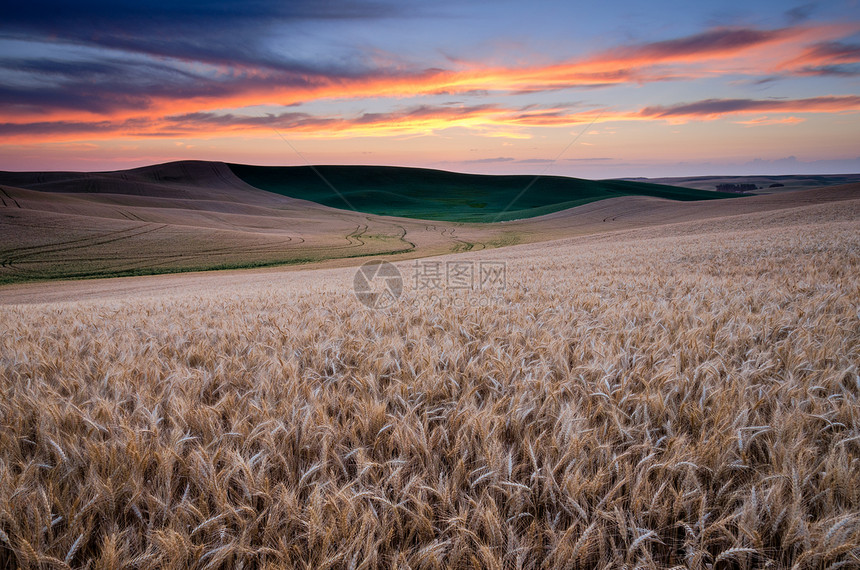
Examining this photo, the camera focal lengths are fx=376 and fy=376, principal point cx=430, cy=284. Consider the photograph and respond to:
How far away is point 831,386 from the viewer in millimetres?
2039

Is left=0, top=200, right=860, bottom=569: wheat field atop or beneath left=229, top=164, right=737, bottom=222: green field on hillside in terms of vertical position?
beneath

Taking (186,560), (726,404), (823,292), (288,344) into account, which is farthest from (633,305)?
(186,560)

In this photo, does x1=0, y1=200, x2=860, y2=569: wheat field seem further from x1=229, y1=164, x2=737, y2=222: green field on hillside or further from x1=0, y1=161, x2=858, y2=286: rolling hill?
x1=229, y1=164, x2=737, y2=222: green field on hillside

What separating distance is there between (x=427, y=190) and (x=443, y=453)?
462 ft

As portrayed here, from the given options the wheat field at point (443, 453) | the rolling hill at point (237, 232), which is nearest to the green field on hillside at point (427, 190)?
the rolling hill at point (237, 232)

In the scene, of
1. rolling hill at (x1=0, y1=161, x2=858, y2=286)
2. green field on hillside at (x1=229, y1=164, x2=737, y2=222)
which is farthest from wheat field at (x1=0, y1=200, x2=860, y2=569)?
green field on hillside at (x1=229, y1=164, x2=737, y2=222)

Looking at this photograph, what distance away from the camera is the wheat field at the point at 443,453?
1.13 meters

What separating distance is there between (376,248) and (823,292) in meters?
41.9

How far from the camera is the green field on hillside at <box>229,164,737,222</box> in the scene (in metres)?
112

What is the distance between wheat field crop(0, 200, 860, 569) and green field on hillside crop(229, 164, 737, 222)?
90.3m

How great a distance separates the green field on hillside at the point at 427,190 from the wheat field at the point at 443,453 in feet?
296

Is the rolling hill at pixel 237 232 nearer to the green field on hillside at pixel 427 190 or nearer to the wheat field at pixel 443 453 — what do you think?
the green field on hillside at pixel 427 190

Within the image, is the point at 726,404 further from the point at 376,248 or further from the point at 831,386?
the point at 376,248

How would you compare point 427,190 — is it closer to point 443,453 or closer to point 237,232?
point 237,232
